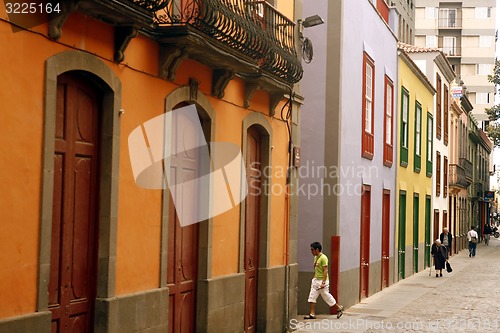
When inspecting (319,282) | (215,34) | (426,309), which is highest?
(215,34)

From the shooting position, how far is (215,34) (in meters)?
10.1

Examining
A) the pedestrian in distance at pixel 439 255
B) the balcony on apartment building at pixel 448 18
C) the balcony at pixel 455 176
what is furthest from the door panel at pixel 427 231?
the balcony on apartment building at pixel 448 18

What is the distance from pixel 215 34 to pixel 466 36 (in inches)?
2782

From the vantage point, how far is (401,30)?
51781mm

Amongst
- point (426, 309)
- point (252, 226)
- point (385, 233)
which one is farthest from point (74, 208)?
point (385, 233)

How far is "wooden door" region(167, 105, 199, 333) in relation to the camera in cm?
1049

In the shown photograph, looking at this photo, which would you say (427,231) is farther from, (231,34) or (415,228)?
(231,34)

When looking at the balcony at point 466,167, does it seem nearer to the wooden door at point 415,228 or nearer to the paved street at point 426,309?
the wooden door at point 415,228

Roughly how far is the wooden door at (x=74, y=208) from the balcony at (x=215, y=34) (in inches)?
28.7

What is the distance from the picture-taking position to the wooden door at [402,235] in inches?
1027

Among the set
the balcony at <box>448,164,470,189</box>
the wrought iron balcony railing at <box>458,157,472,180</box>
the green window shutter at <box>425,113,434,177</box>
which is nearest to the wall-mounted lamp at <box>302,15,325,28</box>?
the green window shutter at <box>425,113,434,177</box>

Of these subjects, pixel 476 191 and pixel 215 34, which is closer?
pixel 215 34

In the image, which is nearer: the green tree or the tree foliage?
the tree foliage

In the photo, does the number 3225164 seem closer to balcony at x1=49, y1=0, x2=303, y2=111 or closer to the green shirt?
balcony at x1=49, y1=0, x2=303, y2=111
